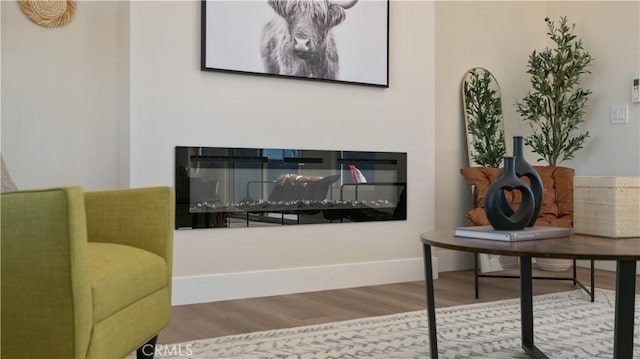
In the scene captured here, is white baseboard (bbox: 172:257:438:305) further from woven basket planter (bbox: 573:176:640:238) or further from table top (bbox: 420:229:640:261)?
woven basket planter (bbox: 573:176:640:238)

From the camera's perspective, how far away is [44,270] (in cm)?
135

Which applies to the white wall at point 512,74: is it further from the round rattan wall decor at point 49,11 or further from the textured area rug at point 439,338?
the round rattan wall decor at point 49,11

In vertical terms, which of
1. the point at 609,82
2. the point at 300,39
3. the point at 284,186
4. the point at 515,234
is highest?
the point at 300,39

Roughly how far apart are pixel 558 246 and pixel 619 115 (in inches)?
127

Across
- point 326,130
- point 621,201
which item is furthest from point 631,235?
point 326,130

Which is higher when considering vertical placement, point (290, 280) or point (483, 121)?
point (483, 121)

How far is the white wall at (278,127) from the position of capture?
3.06 metres

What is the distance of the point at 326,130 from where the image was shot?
3.58 metres

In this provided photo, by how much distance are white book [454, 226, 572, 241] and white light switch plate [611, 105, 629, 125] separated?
9.32 ft

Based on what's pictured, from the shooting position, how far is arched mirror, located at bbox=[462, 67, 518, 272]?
4316mm

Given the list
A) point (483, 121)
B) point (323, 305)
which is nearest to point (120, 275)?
point (323, 305)

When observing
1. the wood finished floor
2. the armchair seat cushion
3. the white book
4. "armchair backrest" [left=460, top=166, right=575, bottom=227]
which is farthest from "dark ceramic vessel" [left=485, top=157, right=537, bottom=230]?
"armchair backrest" [left=460, top=166, right=575, bottom=227]

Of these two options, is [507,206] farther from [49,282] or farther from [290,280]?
[290,280]

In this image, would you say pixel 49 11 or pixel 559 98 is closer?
pixel 49 11
